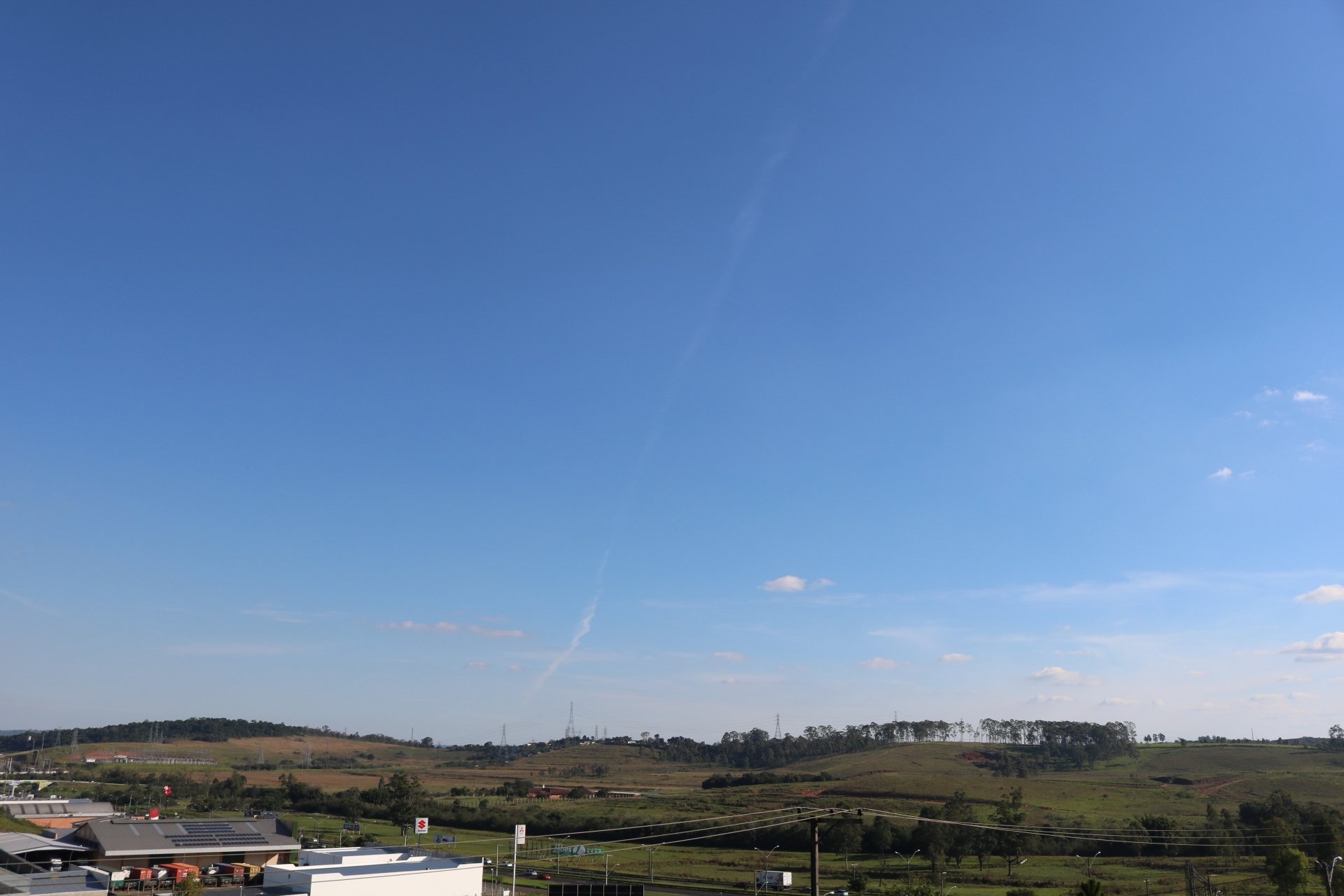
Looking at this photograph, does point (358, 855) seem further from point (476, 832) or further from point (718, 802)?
point (718, 802)

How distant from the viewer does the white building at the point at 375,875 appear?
58594 millimetres

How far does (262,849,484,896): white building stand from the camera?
58.6 meters

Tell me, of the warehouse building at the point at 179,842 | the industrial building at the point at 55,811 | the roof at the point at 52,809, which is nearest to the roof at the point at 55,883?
the warehouse building at the point at 179,842

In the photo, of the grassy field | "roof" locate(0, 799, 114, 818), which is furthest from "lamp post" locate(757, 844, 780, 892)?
"roof" locate(0, 799, 114, 818)

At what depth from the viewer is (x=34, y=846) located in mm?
73312

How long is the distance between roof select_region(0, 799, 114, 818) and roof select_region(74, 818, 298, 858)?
97.1 feet

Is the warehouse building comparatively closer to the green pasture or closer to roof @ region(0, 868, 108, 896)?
roof @ region(0, 868, 108, 896)

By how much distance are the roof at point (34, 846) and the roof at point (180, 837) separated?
1298 millimetres

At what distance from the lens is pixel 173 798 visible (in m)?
161

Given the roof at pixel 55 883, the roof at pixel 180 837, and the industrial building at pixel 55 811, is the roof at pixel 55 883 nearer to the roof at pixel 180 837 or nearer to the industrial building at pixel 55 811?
the roof at pixel 180 837

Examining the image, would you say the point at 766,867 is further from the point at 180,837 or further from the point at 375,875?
the point at 180,837

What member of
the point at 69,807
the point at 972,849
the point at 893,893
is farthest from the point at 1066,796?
the point at 69,807

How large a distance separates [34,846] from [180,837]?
35.1 feet

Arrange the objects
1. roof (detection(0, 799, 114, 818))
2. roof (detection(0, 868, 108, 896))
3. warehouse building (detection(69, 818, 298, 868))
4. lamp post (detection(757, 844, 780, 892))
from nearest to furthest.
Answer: roof (detection(0, 868, 108, 896)), warehouse building (detection(69, 818, 298, 868)), lamp post (detection(757, 844, 780, 892)), roof (detection(0, 799, 114, 818))
